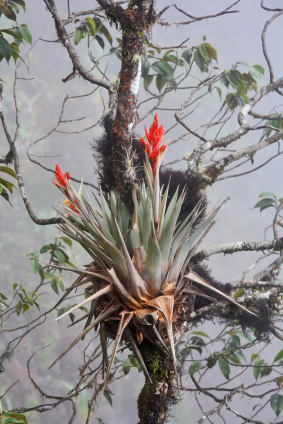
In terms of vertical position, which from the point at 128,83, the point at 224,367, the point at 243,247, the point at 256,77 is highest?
the point at 256,77

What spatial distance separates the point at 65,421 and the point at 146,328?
2.33m

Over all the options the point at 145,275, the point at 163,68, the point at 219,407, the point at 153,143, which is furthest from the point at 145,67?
the point at 219,407

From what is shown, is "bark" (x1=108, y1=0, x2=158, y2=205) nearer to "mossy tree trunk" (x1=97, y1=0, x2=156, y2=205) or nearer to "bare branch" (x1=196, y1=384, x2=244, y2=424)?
"mossy tree trunk" (x1=97, y1=0, x2=156, y2=205)

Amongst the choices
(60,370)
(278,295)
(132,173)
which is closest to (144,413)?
(278,295)

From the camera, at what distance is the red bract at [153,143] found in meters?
0.96

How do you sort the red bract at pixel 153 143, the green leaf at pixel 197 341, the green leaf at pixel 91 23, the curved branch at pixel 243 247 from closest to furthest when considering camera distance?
the red bract at pixel 153 143
the curved branch at pixel 243 247
the green leaf at pixel 91 23
the green leaf at pixel 197 341

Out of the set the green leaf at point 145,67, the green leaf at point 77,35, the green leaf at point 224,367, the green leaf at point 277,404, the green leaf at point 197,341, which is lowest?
the green leaf at point 277,404

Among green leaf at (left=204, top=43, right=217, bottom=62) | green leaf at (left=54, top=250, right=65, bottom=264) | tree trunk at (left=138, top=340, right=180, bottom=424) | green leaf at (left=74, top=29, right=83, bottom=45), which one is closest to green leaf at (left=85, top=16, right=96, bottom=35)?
green leaf at (left=74, top=29, right=83, bottom=45)

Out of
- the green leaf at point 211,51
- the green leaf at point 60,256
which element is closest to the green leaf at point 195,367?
the green leaf at point 60,256

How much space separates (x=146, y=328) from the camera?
2.79 ft

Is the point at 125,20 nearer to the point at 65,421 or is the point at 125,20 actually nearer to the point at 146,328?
the point at 146,328

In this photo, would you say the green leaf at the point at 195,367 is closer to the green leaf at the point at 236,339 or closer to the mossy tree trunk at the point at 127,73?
the green leaf at the point at 236,339

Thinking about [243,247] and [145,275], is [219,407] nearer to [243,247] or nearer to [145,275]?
[243,247]

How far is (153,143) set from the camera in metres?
0.98
